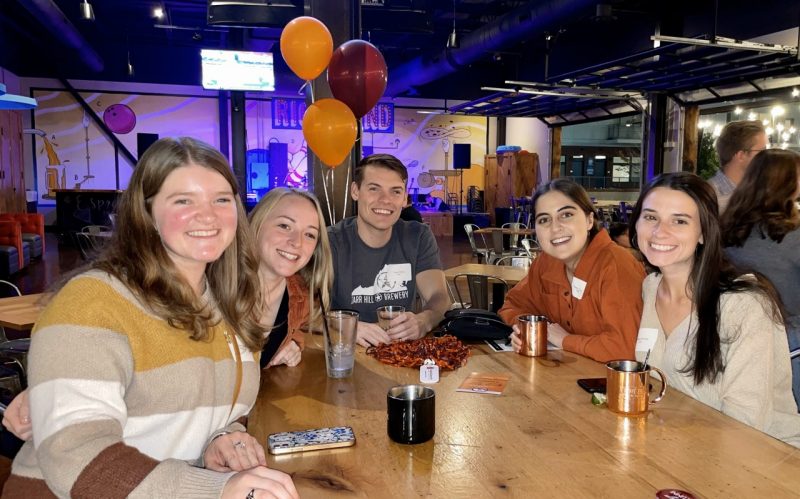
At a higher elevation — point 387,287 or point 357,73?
point 357,73

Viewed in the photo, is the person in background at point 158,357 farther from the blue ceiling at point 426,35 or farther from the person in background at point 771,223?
the blue ceiling at point 426,35

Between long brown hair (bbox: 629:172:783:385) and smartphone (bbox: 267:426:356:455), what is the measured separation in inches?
41.5

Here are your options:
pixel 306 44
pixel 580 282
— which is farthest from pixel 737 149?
pixel 306 44

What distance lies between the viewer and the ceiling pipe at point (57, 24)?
8.70 m

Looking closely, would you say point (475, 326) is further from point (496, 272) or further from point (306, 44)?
point (306, 44)

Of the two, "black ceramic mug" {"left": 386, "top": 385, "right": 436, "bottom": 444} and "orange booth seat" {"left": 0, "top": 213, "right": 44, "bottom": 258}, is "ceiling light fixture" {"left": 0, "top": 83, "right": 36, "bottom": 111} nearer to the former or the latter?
"black ceramic mug" {"left": 386, "top": 385, "right": 436, "bottom": 444}

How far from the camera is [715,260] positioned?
1.83 meters

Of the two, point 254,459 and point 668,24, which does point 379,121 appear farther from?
point 254,459

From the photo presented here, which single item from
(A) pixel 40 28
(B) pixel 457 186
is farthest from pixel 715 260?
(B) pixel 457 186

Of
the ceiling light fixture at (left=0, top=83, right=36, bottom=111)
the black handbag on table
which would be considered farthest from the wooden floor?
the black handbag on table

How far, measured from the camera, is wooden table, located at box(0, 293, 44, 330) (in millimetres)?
2957

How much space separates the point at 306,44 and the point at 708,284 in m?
3.07

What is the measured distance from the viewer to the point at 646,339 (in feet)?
6.29

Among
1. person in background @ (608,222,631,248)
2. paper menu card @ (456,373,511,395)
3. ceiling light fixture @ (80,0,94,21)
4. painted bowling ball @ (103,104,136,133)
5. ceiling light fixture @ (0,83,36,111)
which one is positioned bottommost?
paper menu card @ (456,373,511,395)
